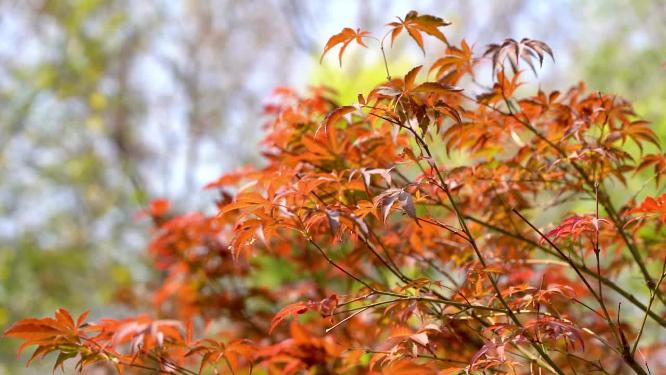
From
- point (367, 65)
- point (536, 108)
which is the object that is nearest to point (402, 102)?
point (536, 108)

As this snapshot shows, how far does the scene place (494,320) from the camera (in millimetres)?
1077

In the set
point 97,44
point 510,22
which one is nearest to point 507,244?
point 97,44

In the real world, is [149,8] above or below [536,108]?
above

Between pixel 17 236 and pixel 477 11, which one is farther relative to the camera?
pixel 477 11

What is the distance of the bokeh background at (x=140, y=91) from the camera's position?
5.87m

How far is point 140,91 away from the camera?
8.67 metres

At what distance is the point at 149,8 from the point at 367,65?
3.20 metres

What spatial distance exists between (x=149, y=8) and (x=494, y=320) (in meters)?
7.40

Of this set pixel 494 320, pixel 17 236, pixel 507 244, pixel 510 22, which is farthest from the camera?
pixel 510 22

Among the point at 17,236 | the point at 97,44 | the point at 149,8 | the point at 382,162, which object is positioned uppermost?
the point at 149,8

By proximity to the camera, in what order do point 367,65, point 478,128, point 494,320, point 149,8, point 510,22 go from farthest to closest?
point 510,22 < point 149,8 < point 367,65 < point 478,128 < point 494,320

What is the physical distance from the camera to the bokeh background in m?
5.87

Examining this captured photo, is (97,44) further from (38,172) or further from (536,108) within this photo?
(536,108)

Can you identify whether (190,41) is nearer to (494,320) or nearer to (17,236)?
(17,236)
